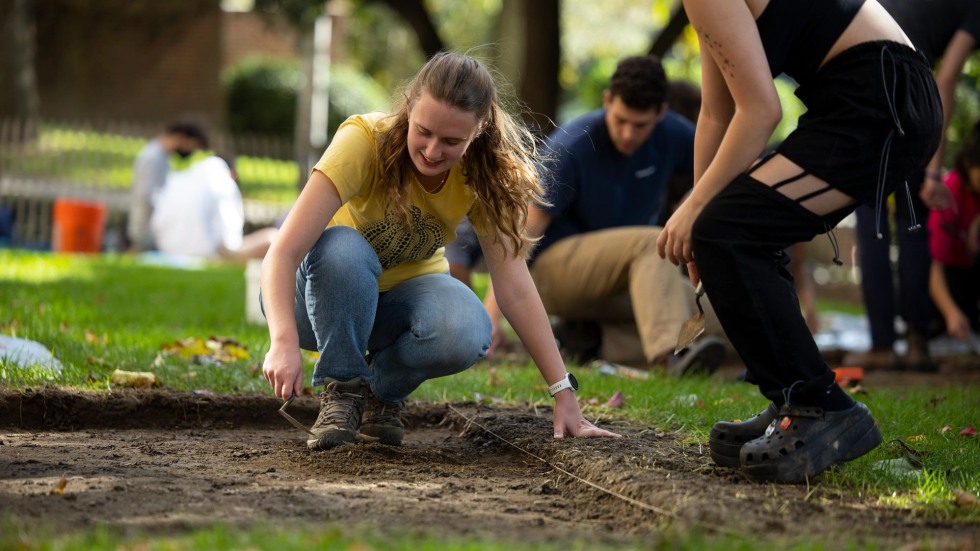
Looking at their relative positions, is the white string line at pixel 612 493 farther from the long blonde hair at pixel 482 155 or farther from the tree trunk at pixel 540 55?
the tree trunk at pixel 540 55

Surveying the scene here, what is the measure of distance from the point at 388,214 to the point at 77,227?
36.1ft

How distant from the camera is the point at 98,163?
58.4ft

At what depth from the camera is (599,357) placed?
6.77 metres

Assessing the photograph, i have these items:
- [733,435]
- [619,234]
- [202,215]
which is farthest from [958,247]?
[202,215]

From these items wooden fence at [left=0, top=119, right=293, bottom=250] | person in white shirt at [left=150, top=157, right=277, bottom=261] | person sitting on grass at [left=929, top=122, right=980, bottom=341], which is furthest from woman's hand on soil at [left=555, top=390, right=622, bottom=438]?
wooden fence at [left=0, top=119, right=293, bottom=250]

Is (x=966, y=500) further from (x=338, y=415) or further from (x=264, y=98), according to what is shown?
(x=264, y=98)

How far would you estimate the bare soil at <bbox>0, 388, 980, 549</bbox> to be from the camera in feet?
8.80

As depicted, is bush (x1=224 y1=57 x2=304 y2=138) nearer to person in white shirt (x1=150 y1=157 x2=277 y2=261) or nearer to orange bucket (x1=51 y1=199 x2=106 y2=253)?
orange bucket (x1=51 y1=199 x2=106 y2=253)

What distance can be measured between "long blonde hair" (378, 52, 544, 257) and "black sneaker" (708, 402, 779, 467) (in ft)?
2.96

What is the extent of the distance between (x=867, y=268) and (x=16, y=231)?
13.1 meters

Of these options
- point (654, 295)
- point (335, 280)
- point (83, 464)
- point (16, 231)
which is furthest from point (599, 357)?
point (16, 231)

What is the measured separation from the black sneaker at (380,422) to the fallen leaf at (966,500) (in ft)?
5.86

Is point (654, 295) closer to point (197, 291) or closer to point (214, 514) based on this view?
point (214, 514)

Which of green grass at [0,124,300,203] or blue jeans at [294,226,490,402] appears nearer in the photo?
blue jeans at [294,226,490,402]
